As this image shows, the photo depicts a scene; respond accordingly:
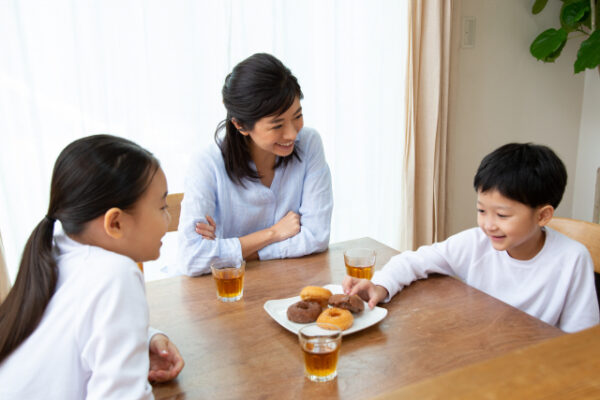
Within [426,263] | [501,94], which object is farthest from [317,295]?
[501,94]

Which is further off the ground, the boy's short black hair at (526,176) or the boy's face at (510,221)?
the boy's short black hair at (526,176)

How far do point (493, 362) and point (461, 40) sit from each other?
3208 mm

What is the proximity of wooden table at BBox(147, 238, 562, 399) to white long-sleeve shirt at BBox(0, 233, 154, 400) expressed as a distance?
148 mm

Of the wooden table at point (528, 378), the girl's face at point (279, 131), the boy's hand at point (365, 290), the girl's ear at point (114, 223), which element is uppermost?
the girl's face at point (279, 131)

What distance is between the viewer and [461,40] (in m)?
3.30

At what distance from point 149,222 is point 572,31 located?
3.36 metres

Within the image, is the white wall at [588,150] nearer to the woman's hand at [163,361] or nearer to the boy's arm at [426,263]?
the boy's arm at [426,263]

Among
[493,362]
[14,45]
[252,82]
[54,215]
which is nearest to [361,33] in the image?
[252,82]

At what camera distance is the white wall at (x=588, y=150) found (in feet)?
12.3

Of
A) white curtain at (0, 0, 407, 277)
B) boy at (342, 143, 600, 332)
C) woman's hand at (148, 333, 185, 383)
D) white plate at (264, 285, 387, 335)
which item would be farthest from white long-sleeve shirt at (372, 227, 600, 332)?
white curtain at (0, 0, 407, 277)

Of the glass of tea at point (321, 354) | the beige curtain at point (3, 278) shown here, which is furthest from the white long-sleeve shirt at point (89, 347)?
the beige curtain at point (3, 278)

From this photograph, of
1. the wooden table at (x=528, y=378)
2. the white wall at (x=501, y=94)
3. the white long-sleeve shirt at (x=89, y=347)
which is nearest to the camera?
the wooden table at (x=528, y=378)

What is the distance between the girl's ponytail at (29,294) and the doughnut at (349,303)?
0.60m

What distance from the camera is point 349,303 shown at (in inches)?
43.7
